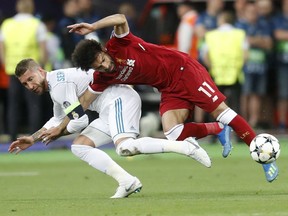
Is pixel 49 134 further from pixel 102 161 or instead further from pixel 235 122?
pixel 235 122

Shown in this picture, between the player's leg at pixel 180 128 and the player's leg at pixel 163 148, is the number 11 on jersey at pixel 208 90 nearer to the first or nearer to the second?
the player's leg at pixel 180 128

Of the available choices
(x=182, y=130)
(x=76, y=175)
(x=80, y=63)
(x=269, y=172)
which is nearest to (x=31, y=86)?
(x=80, y=63)

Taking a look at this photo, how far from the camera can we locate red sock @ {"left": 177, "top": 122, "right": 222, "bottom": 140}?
45.1ft

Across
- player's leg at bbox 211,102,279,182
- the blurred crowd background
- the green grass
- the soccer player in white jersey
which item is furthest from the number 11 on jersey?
the blurred crowd background

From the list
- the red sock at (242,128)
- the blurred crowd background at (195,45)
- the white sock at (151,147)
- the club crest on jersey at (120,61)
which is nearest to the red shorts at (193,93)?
the red sock at (242,128)

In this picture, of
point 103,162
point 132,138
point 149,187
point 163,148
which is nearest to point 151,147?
point 163,148

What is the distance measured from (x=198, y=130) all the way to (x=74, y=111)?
1658 mm

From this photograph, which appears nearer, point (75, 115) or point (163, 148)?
point (163, 148)

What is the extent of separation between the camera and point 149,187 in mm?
14789

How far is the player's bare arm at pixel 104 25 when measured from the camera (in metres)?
12.3

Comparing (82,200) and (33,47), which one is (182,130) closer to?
(82,200)

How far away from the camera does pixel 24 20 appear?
2183 centimetres

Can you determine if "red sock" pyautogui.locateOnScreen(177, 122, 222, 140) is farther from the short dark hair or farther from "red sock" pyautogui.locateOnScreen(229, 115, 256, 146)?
the short dark hair

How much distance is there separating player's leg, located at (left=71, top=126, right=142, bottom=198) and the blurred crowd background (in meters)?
8.39
